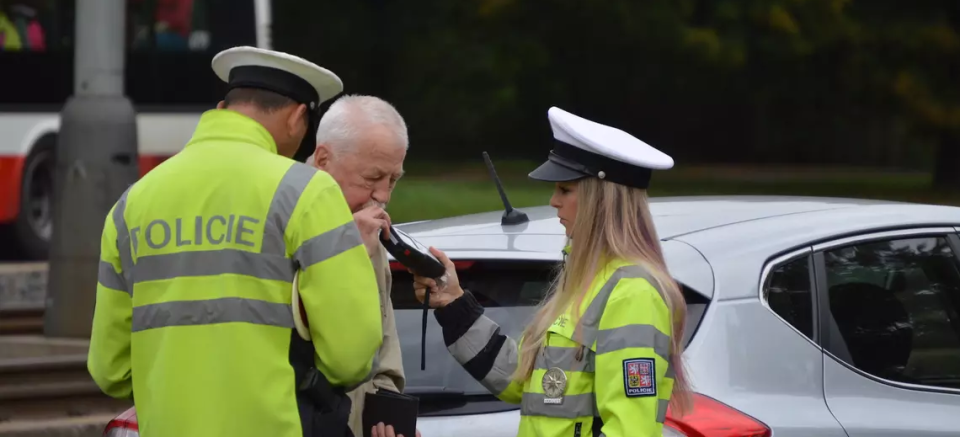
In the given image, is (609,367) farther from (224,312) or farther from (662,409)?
(224,312)

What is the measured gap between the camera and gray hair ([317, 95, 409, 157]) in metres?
3.16

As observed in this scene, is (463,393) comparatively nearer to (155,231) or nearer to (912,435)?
(155,231)

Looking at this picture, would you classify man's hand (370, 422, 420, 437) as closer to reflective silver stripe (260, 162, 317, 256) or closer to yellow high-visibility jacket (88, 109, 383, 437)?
yellow high-visibility jacket (88, 109, 383, 437)

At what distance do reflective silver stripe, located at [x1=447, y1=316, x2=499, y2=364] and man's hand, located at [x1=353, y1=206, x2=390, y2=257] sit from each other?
0.91 feet

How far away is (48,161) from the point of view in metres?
13.8

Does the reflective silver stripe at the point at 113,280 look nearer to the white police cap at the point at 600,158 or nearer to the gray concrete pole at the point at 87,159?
the white police cap at the point at 600,158

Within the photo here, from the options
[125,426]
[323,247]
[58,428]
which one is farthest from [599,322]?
[58,428]

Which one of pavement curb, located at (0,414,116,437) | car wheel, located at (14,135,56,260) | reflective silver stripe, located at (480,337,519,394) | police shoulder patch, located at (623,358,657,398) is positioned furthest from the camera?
car wheel, located at (14,135,56,260)

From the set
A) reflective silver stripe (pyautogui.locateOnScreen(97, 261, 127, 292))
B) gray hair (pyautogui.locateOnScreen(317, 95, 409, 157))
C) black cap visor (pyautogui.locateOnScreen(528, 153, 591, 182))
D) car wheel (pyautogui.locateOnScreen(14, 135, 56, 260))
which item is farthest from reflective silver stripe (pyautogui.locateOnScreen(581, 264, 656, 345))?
car wheel (pyautogui.locateOnScreen(14, 135, 56, 260))

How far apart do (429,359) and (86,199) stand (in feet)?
18.7

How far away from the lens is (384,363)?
3123 millimetres

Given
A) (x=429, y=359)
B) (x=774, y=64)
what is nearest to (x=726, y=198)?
(x=429, y=359)

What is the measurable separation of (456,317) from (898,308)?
1343 millimetres

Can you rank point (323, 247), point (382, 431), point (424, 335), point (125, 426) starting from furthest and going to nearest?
point (125, 426), point (424, 335), point (382, 431), point (323, 247)
